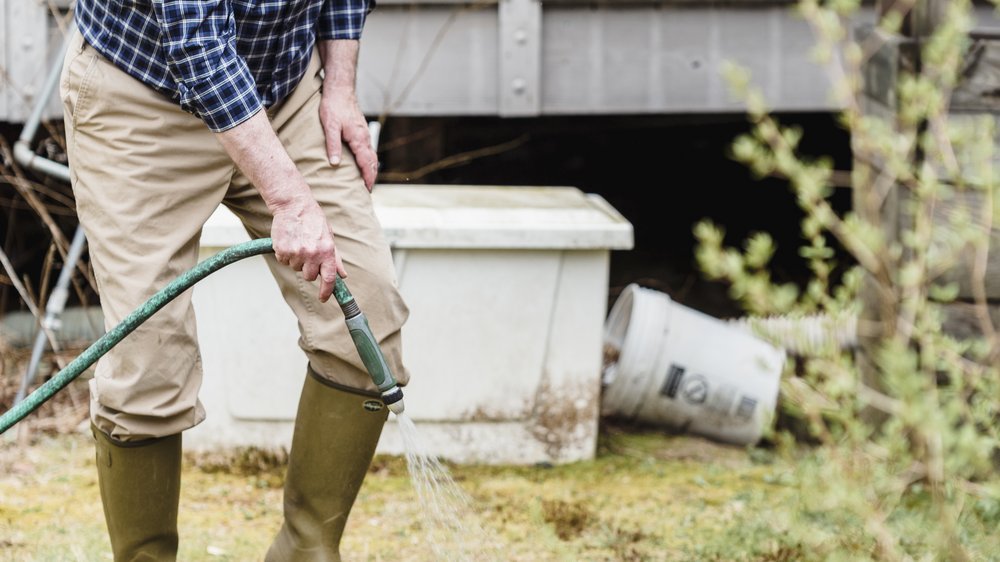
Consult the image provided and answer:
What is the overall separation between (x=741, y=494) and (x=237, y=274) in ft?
4.70

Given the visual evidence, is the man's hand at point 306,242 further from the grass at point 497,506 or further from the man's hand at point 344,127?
the grass at point 497,506

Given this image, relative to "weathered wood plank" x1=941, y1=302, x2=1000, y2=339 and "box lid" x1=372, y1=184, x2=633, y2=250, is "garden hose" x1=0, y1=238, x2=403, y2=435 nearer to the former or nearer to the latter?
"box lid" x1=372, y1=184, x2=633, y2=250

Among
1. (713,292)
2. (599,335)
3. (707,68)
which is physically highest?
(707,68)

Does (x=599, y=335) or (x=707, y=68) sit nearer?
(x=599, y=335)

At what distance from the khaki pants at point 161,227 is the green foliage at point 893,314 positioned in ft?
2.13

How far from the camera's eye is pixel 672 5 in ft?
14.9

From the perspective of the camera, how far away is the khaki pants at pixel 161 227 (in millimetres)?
2131

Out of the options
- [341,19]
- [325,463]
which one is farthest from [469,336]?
[341,19]

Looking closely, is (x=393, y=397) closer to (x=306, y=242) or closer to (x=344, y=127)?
(x=306, y=242)

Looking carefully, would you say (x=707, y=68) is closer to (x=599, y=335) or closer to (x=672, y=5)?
(x=672, y=5)

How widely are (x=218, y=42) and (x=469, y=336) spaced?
1.53 metres

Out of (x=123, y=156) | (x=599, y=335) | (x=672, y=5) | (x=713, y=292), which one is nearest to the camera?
(x=123, y=156)

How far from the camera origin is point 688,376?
12.2 ft

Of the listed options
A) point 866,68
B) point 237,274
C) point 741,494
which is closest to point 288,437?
point 237,274
